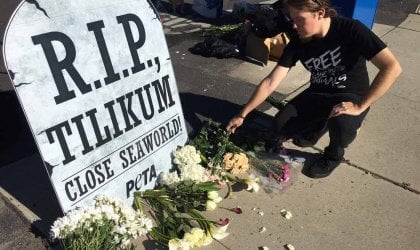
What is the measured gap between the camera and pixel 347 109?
266 centimetres

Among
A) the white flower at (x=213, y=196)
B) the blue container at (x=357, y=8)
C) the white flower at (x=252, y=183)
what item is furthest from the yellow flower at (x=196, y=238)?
the blue container at (x=357, y=8)

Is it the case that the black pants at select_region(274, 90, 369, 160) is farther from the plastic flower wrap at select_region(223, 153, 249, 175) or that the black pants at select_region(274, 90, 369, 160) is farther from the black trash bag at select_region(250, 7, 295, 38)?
the black trash bag at select_region(250, 7, 295, 38)

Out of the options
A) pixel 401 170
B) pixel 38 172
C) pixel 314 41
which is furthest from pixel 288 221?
pixel 38 172

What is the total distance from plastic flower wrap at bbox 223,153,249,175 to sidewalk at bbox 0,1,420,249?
18 cm

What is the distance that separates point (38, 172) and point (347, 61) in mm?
2350

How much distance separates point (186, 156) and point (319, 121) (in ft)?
3.69

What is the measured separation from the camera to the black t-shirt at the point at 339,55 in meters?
2.64

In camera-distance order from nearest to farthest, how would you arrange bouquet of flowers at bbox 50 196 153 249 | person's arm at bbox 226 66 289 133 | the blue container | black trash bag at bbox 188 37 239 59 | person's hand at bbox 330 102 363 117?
bouquet of flowers at bbox 50 196 153 249 < person's hand at bbox 330 102 363 117 < person's arm at bbox 226 66 289 133 < black trash bag at bbox 188 37 239 59 < the blue container

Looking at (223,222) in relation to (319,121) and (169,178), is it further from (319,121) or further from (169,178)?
(319,121)

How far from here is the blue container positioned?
5.00m

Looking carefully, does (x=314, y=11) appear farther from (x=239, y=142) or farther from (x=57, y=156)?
(x=57, y=156)

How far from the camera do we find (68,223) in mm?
Result: 1992

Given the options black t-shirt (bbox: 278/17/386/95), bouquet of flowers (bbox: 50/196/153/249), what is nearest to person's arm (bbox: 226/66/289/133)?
black t-shirt (bbox: 278/17/386/95)

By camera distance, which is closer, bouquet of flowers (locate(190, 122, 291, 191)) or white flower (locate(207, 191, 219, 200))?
white flower (locate(207, 191, 219, 200))
